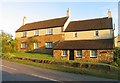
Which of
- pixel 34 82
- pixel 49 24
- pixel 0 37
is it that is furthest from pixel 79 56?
pixel 34 82

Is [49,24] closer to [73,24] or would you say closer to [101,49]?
[73,24]

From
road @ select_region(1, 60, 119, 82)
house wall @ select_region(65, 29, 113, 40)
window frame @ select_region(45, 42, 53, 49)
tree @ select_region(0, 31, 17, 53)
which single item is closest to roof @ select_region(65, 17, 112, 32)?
house wall @ select_region(65, 29, 113, 40)

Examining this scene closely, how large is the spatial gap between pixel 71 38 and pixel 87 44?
6162mm

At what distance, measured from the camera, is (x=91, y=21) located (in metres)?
45.6

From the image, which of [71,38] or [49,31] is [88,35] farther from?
[49,31]

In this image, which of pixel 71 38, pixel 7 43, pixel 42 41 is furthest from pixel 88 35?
pixel 7 43

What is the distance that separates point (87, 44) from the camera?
3928 centimetres

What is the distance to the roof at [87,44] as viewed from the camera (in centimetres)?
3651

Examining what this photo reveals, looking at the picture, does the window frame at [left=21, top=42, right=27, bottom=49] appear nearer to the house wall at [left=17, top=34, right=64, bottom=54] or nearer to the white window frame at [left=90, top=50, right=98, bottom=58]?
the house wall at [left=17, top=34, right=64, bottom=54]

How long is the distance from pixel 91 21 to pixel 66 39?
7.20 m

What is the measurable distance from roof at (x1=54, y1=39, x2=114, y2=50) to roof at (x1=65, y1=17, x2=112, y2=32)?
10.1 ft

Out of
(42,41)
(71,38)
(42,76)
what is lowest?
(42,76)

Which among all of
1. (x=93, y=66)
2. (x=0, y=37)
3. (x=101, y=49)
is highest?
(x=0, y=37)

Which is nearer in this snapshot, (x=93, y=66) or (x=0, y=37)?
(x=93, y=66)
